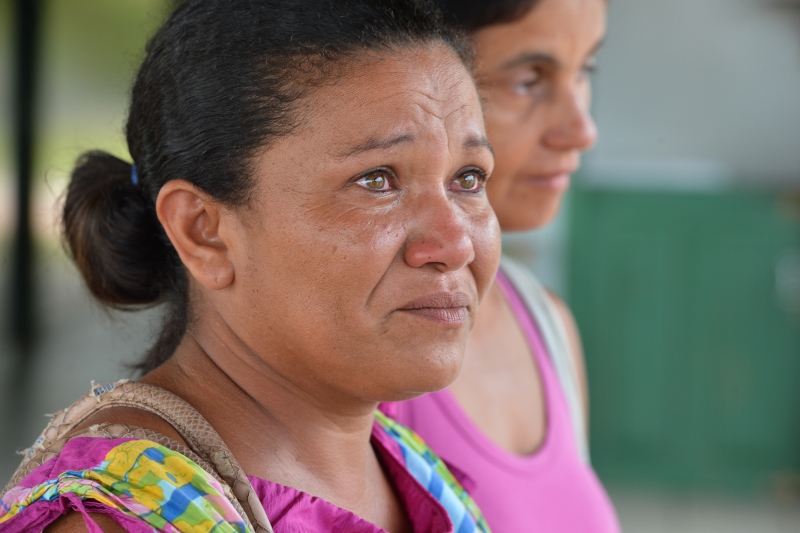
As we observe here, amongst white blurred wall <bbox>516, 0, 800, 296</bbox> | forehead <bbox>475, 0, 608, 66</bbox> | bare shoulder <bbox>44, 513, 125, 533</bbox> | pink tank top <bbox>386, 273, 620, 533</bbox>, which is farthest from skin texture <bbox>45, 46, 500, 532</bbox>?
white blurred wall <bbox>516, 0, 800, 296</bbox>

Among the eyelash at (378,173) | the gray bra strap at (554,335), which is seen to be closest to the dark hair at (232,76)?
the eyelash at (378,173)

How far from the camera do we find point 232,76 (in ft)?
3.66

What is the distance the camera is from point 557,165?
1.75m

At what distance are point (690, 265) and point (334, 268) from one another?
13.1 feet

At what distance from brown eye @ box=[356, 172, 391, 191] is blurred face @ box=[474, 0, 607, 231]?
22.4 inches

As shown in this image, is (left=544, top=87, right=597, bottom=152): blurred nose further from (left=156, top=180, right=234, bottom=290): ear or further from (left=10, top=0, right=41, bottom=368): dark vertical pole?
(left=10, top=0, right=41, bottom=368): dark vertical pole

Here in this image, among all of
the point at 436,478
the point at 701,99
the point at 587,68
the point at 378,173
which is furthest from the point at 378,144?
the point at 701,99

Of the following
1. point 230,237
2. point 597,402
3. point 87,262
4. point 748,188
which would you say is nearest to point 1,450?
point 597,402

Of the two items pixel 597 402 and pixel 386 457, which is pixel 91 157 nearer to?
pixel 386 457

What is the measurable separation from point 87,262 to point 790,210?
14.0 ft

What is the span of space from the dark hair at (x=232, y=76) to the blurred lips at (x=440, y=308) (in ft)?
0.86

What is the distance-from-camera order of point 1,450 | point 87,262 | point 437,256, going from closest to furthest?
point 437,256, point 87,262, point 1,450

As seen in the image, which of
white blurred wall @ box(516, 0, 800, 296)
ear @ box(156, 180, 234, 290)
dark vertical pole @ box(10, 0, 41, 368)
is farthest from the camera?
dark vertical pole @ box(10, 0, 41, 368)

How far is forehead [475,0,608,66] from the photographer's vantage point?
64.5 inches
